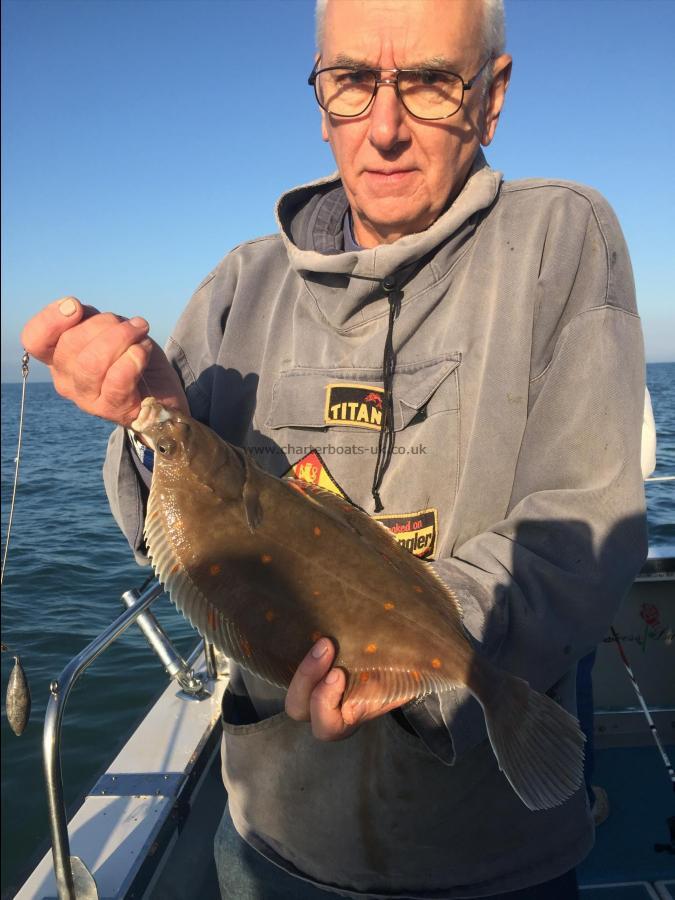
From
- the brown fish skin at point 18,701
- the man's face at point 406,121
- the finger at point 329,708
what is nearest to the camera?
the finger at point 329,708

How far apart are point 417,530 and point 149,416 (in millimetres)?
875

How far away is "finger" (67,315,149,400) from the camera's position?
66.3 inches

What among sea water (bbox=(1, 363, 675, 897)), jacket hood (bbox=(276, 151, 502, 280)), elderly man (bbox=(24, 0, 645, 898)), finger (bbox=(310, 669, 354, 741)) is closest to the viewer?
finger (bbox=(310, 669, 354, 741))

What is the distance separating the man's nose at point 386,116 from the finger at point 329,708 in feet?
5.01

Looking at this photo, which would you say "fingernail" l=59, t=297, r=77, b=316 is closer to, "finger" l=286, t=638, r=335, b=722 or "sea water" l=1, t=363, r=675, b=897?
"finger" l=286, t=638, r=335, b=722

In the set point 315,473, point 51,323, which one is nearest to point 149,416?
point 51,323

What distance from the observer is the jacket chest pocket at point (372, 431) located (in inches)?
77.8

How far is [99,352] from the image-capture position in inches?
66.3

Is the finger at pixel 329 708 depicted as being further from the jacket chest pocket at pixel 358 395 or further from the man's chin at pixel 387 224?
the man's chin at pixel 387 224

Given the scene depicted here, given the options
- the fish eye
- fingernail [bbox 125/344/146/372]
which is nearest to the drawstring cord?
the fish eye

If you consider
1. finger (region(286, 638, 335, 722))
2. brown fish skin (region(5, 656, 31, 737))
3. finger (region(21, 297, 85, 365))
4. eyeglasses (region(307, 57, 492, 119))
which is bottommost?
brown fish skin (region(5, 656, 31, 737))

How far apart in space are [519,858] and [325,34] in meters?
2.53

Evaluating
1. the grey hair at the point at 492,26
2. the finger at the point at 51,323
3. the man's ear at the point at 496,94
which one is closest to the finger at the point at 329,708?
the finger at the point at 51,323

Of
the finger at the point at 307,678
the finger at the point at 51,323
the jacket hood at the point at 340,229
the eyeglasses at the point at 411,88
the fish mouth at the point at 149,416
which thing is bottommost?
the finger at the point at 307,678
